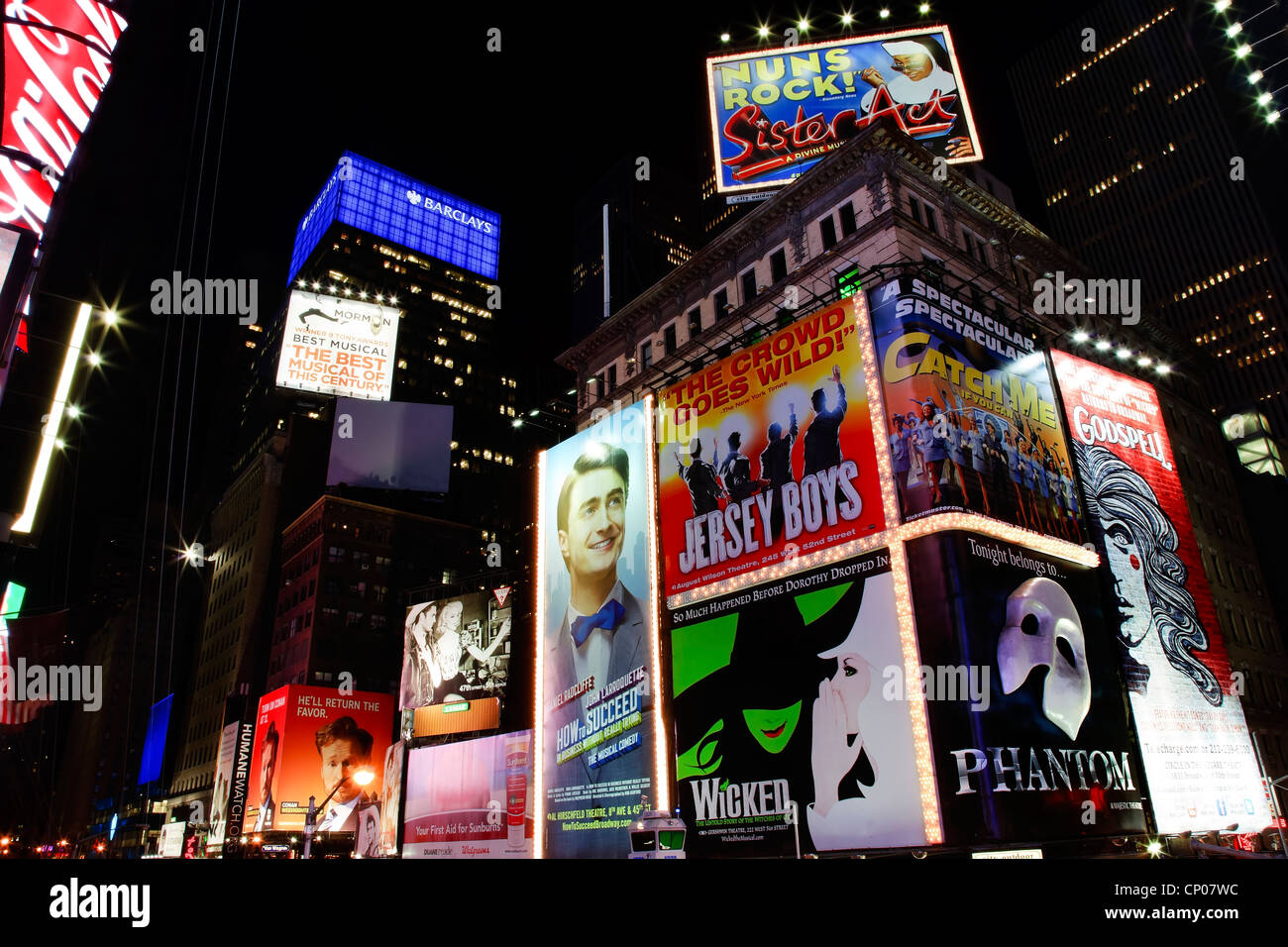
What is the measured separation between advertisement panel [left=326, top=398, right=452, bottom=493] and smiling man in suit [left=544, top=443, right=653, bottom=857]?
2214 centimetres

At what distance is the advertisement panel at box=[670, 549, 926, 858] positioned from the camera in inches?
802

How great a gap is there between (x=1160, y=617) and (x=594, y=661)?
20.8m

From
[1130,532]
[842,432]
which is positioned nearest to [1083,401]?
[1130,532]

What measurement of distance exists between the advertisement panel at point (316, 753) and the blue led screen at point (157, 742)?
147 ft

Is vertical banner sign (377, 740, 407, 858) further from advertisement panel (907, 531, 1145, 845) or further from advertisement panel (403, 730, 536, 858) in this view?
advertisement panel (907, 531, 1145, 845)

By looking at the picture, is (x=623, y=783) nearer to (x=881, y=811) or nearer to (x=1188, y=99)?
(x=881, y=811)

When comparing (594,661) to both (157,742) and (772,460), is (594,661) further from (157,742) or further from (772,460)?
(157,742)

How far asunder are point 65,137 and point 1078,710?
90.0ft

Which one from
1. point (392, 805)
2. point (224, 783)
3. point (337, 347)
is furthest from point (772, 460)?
point (224, 783)

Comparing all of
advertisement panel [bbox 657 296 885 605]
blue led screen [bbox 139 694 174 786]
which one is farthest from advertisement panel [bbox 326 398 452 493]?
blue led screen [bbox 139 694 174 786]

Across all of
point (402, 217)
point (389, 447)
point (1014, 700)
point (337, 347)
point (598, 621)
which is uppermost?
point (402, 217)

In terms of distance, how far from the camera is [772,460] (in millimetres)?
25641

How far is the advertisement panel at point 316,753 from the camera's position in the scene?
179 ft

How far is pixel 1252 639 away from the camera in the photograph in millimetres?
43031
